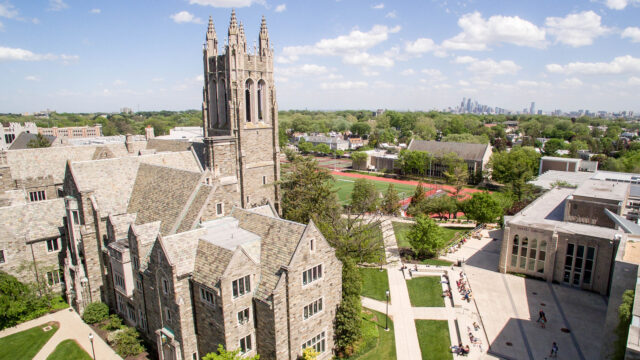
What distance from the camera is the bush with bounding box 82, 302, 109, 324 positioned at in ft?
99.9

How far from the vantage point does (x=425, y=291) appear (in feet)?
122

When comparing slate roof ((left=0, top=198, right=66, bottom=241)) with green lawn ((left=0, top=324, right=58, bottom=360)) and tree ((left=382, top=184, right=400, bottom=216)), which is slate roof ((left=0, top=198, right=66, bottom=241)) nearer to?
green lawn ((left=0, top=324, right=58, bottom=360))

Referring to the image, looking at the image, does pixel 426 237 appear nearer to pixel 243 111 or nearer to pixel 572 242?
pixel 572 242

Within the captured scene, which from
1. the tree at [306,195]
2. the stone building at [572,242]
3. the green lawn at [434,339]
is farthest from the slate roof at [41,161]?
the stone building at [572,242]

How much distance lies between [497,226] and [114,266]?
52455 millimetres

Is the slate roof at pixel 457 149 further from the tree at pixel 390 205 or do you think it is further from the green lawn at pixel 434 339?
the green lawn at pixel 434 339

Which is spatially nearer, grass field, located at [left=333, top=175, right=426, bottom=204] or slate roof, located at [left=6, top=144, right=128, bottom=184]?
slate roof, located at [left=6, top=144, right=128, bottom=184]

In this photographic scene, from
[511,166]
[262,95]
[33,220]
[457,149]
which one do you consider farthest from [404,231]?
[457,149]

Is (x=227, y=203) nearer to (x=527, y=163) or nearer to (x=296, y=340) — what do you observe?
(x=296, y=340)

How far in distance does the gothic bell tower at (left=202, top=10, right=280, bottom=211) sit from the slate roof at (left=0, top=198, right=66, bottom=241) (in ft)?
46.0

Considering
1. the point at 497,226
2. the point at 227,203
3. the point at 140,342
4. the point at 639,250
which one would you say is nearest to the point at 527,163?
the point at 497,226

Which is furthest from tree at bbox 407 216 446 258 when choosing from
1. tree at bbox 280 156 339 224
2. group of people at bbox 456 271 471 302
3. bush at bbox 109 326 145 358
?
bush at bbox 109 326 145 358

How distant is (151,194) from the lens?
31.2 m

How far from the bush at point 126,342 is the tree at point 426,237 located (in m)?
30.6
